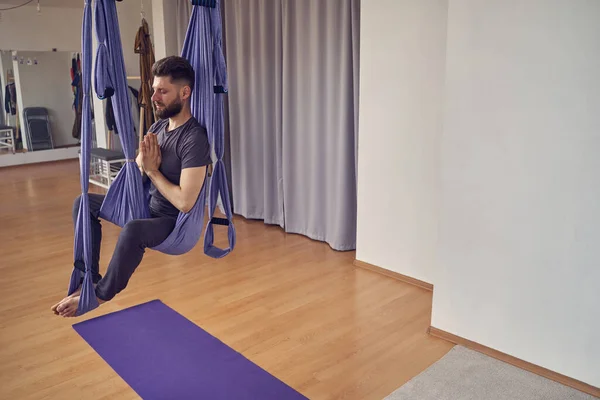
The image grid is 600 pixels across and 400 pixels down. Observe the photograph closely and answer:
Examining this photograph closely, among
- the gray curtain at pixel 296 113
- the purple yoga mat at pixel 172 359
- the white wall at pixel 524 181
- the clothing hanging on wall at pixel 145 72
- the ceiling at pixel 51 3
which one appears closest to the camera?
the white wall at pixel 524 181

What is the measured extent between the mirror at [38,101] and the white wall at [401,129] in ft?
19.0

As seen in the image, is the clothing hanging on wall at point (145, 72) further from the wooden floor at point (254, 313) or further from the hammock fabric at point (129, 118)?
the hammock fabric at point (129, 118)

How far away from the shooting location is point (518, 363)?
2.78m

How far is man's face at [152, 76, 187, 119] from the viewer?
2250 mm

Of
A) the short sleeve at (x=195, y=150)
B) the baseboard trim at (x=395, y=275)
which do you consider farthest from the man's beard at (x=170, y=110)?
the baseboard trim at (x=395, y=275)

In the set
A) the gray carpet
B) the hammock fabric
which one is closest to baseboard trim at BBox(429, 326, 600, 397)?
the gray carpet

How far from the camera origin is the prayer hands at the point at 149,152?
7.35ft

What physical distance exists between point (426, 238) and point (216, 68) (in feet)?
6.44

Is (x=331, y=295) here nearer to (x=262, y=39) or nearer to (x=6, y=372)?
(x=6, y=372)

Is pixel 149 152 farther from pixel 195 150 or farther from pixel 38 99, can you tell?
pixel 38 99

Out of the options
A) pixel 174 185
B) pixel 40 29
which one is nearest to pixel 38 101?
pixel 40 29

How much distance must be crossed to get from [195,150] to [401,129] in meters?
1.86

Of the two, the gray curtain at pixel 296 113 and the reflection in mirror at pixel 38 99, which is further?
the reflection in mirror at pixel 38 99

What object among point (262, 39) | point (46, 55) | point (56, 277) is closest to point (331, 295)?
point (56, 277)
